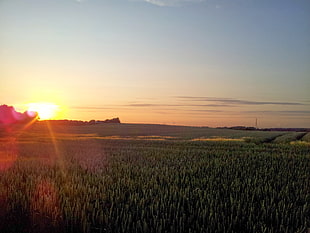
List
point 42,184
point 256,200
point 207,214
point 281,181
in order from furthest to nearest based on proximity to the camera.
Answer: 1. point 281,181
2. point 42,184
3. point 256,200
4. point 207,214

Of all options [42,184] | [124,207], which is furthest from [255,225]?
[42,184]

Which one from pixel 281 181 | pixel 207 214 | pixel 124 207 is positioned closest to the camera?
pixel 207 214

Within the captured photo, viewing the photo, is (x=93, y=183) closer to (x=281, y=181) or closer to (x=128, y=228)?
(x=128, y=228)

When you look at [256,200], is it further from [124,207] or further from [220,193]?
[124,207]

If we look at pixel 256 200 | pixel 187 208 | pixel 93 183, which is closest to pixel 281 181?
pixel 256 200

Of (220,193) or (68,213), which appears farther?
(220,193)

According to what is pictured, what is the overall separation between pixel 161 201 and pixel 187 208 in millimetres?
492

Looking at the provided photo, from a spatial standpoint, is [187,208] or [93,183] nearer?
[187,208]

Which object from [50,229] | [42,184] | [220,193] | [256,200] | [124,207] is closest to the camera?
[50,229]

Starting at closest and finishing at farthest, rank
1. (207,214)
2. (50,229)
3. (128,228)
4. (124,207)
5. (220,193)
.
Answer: (128,228)
(50,229)
(207,214)
(124,207)
(220,193)

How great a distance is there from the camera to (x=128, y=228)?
4781mm

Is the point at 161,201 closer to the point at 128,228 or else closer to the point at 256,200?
the point at 128,228

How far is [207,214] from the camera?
18.0 ft

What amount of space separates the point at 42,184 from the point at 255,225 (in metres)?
5.27
